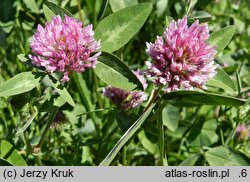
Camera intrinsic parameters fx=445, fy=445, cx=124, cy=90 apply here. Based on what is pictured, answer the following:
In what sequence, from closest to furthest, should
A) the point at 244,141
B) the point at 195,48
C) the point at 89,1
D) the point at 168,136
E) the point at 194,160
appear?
the point at 195,48 → the point at 194,160 → the point at 89,1 → the point at 244,141 → the point at 168,136

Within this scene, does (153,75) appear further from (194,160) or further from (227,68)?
(227,68)

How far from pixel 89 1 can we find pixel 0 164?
0.71 m

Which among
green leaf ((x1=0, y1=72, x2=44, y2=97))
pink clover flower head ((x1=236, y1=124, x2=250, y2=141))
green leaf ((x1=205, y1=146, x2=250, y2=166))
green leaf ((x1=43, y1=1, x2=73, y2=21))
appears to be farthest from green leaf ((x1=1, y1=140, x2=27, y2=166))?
pink clover flower head ((x1=236, y1=124, x2=250, y2=141))

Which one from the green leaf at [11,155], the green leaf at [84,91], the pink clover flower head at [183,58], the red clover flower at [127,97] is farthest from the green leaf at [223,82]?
the green leaf at [84,91]

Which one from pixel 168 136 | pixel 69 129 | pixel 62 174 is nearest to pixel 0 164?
pixel 62 174

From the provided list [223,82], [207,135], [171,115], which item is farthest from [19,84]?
[207,135]

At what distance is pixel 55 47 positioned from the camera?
3.53 feet

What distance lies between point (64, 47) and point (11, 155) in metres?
0.37

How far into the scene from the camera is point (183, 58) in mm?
1072

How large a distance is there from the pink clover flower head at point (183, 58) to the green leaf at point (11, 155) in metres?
0.43

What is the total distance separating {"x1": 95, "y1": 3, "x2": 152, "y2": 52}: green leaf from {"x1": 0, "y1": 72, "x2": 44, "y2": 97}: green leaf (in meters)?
0.20

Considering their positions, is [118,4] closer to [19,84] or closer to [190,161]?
[19,84]

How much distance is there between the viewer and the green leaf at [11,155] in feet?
3.99

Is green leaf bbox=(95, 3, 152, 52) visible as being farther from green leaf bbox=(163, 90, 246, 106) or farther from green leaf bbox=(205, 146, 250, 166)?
green leaf bbox=(205, 146, 250, 166)
